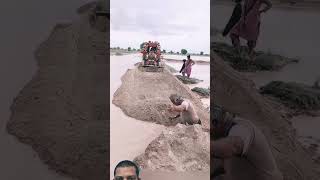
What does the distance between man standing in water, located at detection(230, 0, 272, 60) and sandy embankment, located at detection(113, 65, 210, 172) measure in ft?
2.31

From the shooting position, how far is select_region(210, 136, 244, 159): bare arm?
117 inches

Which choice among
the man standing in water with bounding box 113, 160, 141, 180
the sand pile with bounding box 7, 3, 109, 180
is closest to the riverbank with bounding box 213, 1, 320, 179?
the sand pile with bounding box 7, 3, 109, 180

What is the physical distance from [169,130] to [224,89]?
0.67m

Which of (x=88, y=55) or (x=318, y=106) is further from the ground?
(x=88, y=55)

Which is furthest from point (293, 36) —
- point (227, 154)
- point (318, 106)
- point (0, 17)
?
point (0, 17)

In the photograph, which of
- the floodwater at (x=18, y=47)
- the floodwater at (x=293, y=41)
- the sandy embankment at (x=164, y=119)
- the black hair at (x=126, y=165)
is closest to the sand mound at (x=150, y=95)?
the sandy embankment at (x=164, y=119)

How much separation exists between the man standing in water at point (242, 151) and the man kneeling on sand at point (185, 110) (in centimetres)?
19

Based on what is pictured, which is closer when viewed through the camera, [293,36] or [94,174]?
[94,174]

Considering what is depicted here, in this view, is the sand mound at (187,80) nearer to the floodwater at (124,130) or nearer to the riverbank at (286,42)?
the floodwater at (124,130)

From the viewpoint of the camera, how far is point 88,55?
9.91ft

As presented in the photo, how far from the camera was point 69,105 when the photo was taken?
9.77 feet

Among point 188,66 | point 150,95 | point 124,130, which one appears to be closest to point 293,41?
point 188,66

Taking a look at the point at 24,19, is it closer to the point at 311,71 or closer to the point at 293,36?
the point at 293,36

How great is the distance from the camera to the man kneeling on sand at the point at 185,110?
3035 mm
